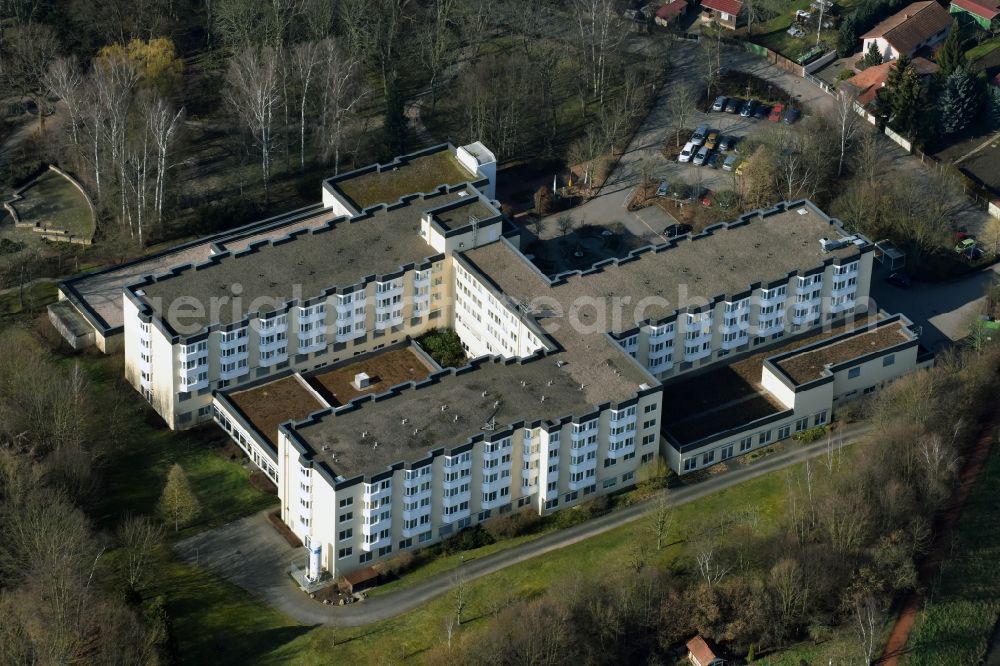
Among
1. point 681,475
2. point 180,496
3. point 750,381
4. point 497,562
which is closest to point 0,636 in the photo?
point 180,496

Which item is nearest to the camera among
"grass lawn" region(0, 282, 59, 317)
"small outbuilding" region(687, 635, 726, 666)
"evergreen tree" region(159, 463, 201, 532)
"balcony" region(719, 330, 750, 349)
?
"small outbuilding" region(687, 635, 726, 666)

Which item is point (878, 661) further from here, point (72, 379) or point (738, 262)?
A: point (72, 379)

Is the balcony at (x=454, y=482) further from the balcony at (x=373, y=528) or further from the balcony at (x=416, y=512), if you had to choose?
the balcony at (x=373, y=528)

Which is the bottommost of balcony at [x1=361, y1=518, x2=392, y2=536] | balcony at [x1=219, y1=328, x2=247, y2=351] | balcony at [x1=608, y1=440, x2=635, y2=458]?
balcony at [x1=361, y1=518, x2=392, y2=536]

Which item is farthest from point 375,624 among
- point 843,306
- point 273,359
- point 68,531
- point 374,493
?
point 843,306

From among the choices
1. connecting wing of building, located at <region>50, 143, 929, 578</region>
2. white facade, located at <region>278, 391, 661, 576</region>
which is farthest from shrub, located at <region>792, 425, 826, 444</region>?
white facade, located at <region>278, 391, 661, 576</region>

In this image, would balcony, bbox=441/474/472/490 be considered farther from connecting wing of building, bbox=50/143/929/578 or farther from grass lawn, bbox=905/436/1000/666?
grass lawn, bbox=905/436/1000/666

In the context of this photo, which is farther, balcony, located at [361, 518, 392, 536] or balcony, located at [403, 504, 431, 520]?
balcony, located at [403, 504, 431, 520]
